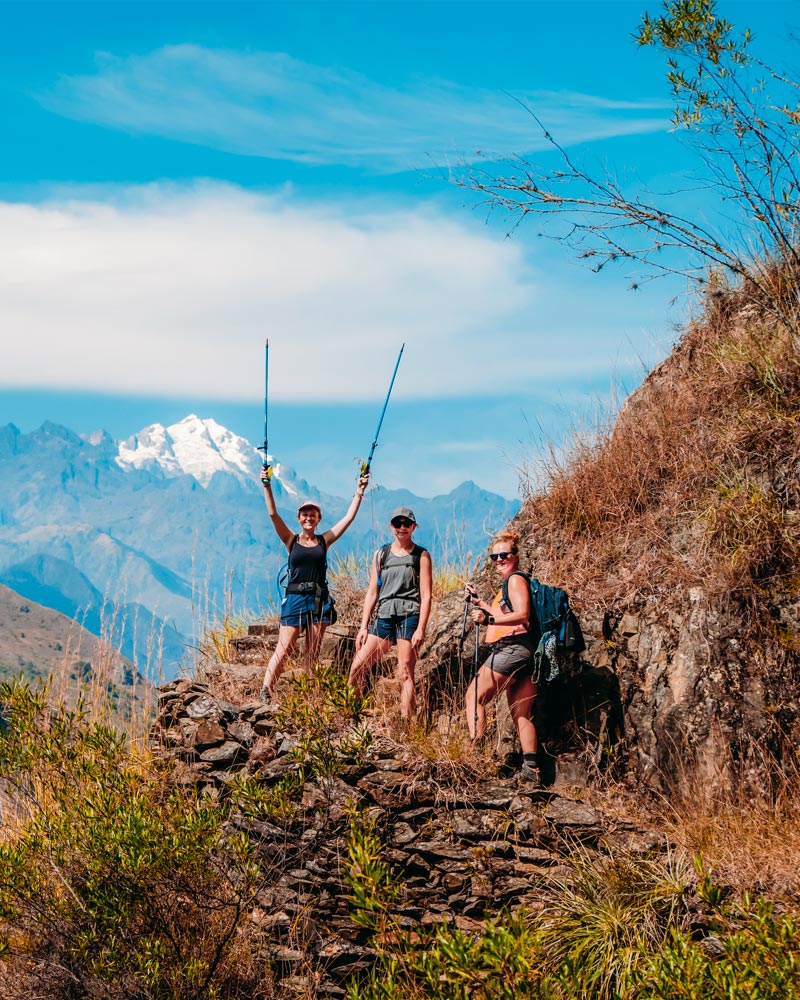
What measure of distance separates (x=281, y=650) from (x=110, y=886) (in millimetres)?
2856

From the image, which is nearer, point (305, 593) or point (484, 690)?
point (484, 690)

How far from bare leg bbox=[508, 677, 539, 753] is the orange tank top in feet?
1.39

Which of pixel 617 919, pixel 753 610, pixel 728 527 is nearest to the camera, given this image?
pixel 617 919

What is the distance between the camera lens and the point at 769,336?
9.81 metres

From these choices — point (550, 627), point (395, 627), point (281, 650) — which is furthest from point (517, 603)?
point (281, 650)

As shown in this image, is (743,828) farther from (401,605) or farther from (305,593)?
(305,593)

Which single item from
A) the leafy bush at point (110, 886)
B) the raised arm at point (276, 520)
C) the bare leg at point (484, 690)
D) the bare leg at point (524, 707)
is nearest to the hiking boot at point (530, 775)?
the bare leg at point (524, 707)

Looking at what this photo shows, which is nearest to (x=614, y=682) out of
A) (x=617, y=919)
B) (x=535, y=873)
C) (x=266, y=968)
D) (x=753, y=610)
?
(x=753, y=610)

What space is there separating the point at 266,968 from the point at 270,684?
8.57ft

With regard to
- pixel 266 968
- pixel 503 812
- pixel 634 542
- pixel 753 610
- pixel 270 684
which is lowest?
pixel 266 968

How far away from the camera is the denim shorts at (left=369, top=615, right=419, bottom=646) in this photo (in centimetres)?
835

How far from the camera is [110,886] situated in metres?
6.50

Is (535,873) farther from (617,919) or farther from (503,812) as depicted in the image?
(617,919)

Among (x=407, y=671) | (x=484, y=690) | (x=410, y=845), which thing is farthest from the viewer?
(x=407, y=671)
